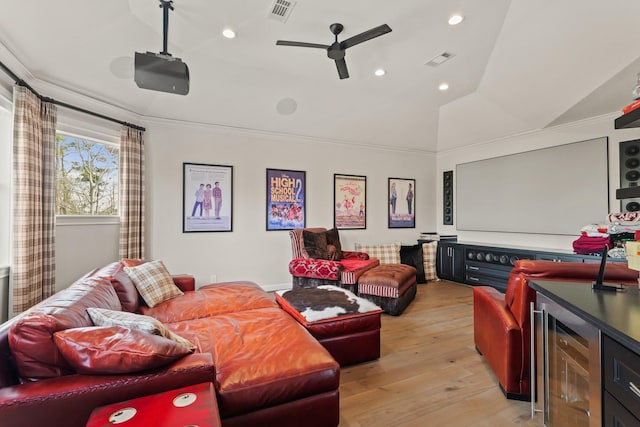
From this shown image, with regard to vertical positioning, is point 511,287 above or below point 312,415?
above

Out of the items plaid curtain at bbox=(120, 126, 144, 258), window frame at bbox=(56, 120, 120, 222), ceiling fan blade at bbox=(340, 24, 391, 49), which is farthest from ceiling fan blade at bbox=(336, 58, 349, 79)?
window frame at bbox=(56, 120, 120, 222)

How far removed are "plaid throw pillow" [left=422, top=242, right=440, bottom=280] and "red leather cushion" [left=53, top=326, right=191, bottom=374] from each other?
5042 millimetres

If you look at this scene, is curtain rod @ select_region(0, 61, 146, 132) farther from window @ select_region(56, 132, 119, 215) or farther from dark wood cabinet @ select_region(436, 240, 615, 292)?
dark wood cabinet @ select_region(436, 240, 615, 292)

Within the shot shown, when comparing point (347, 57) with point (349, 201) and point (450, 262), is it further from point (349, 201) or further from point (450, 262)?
point (450, 262)

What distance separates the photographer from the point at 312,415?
1.62m

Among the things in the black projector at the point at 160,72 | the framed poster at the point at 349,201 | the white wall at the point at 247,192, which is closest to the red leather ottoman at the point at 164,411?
the black projector at the point at 160,72

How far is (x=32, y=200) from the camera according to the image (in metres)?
2.70

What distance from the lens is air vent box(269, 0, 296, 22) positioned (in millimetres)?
2521

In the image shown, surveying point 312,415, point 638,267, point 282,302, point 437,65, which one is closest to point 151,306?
point 282,302

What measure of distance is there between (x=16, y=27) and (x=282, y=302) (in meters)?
3.17

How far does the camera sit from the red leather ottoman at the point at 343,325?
2.40m

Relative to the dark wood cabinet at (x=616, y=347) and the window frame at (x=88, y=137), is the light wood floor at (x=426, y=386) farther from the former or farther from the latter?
the window frame at (x=88, y=137)

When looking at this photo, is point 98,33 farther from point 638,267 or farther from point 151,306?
point 638,267

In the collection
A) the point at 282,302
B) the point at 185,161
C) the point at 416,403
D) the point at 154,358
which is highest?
the point at 185,161
